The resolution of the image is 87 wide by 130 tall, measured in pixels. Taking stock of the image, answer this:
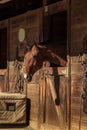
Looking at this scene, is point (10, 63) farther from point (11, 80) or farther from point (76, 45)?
point (76, 45)

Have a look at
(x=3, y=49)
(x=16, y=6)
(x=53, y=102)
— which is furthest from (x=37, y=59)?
(x=3, y=49)

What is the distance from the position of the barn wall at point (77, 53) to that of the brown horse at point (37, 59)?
1.99ft

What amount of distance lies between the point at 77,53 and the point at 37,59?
98cm

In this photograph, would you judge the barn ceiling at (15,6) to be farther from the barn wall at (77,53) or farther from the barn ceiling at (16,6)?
the barn wall at (77,53)

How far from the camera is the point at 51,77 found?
11.7 metres

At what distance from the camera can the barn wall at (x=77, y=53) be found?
10231mm

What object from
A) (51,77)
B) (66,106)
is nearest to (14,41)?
(51,77)

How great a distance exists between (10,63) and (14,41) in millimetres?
706

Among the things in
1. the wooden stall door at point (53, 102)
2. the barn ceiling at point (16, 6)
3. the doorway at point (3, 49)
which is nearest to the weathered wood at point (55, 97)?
the wooden stall door at point (53, 102)

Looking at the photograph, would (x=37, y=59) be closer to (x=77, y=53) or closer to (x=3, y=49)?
(x=77, y=53)

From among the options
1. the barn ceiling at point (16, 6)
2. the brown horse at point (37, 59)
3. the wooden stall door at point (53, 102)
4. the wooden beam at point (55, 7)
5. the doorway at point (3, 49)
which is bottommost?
the wooden stall door at point (53, 102)

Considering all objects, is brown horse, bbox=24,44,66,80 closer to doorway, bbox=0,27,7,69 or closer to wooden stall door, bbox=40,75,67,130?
wooden stall door, bbox=40,75,67,130

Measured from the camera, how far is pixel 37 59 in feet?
35.6

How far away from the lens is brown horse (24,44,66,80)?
10750 mm
